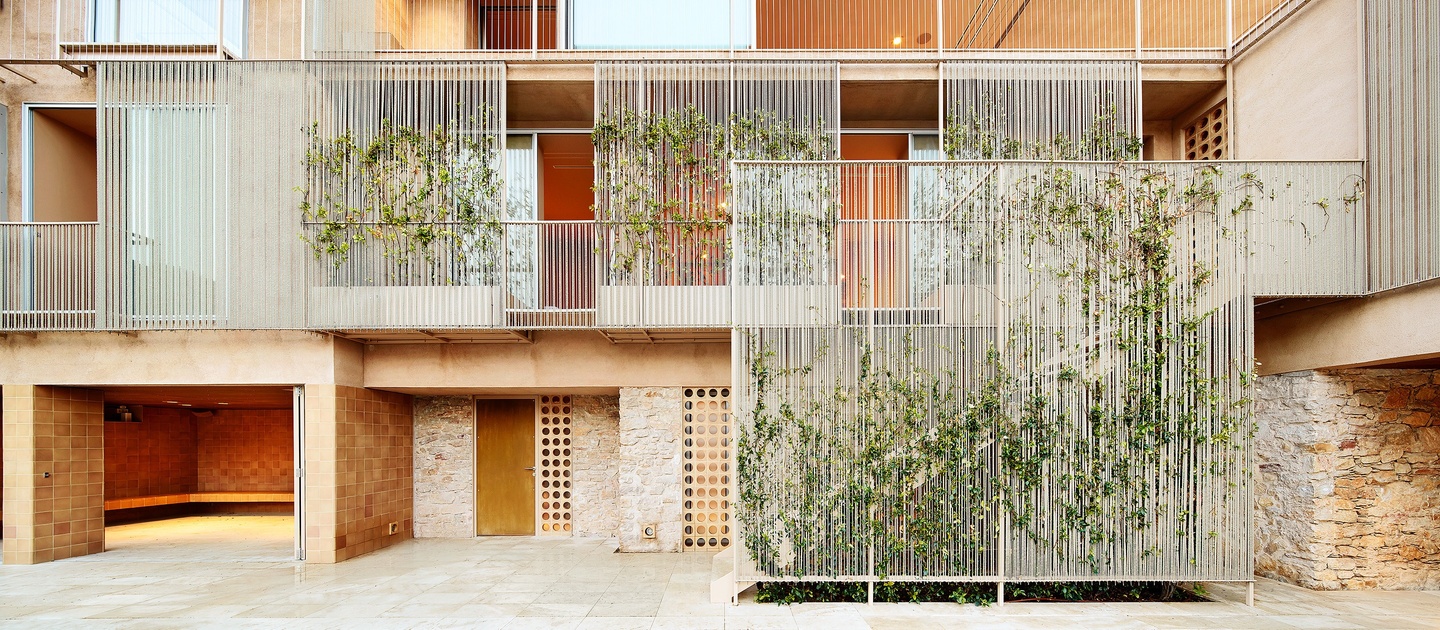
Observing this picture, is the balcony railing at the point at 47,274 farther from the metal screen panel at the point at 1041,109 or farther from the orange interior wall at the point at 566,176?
the metal screen panel at the point at 1041,109

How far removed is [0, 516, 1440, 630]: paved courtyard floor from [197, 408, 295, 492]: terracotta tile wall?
521 centimetres

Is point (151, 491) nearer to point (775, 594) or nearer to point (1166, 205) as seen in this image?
point (775, 594)

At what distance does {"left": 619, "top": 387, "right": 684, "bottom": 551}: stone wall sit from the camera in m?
9.41

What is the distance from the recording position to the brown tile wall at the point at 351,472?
8.71 meters

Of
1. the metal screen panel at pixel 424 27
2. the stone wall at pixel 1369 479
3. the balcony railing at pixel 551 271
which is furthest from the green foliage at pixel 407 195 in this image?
the stone wall at pixel 1369 479

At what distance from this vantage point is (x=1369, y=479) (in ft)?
23.3

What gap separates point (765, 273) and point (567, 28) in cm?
444

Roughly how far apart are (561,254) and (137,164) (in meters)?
4.64

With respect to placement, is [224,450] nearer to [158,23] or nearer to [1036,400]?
[158,23]

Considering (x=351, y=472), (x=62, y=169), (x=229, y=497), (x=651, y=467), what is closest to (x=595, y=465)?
(x=651, y=467)

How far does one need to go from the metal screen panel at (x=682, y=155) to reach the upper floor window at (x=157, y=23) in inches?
172

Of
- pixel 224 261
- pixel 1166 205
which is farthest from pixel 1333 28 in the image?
pixel 224 261

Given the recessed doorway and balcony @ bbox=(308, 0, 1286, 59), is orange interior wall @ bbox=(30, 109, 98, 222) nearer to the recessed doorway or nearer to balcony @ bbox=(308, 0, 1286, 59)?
the recessed doorway

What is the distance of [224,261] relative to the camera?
336 inches
